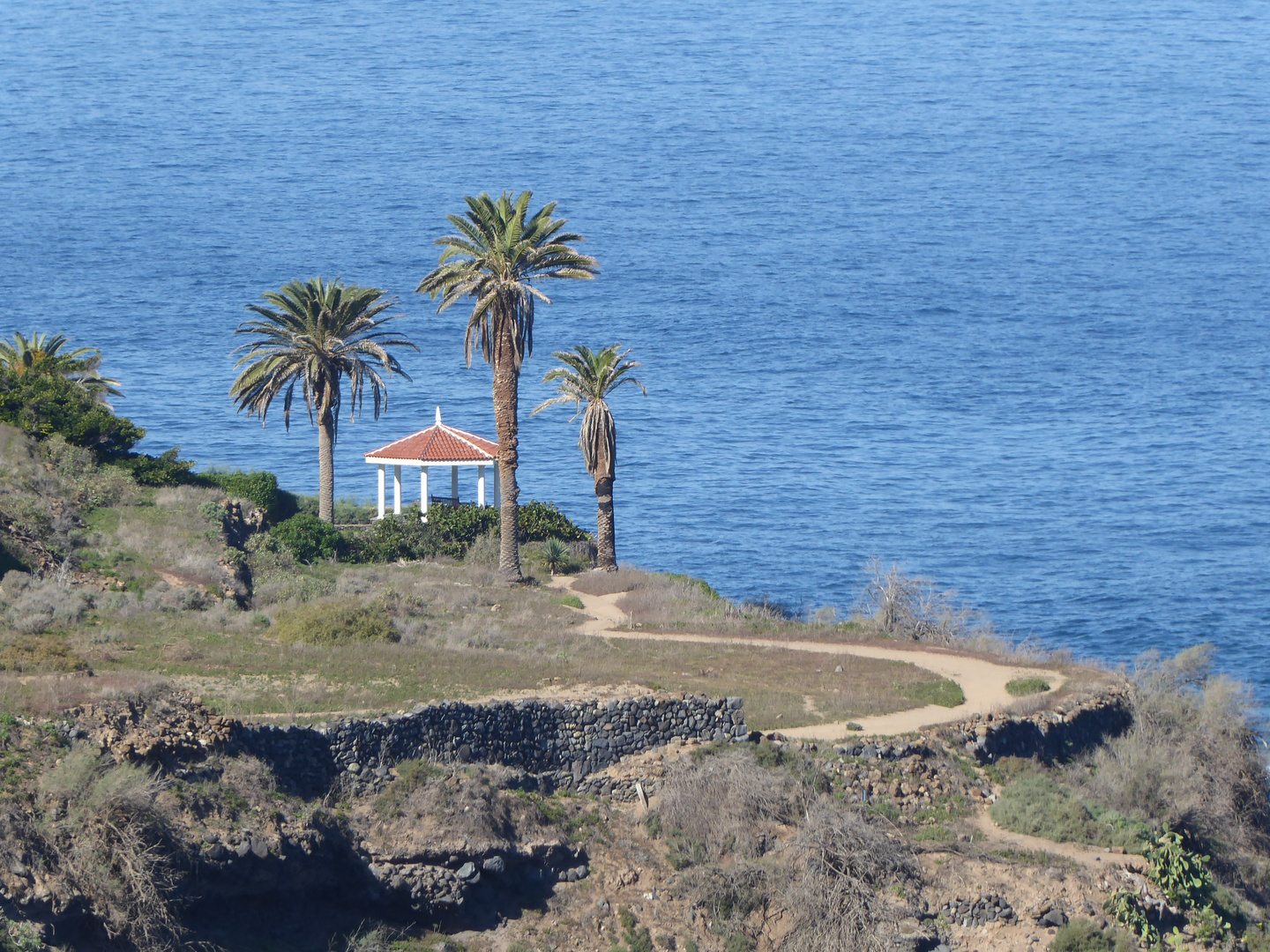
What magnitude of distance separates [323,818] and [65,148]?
583 ft

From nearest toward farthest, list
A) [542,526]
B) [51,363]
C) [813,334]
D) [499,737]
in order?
1. [499,737]
2. [51,363]
3. [542,526]
4. [813,334]

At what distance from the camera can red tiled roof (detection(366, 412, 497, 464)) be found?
61344mm

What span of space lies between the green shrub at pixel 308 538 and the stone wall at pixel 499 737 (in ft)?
66.7

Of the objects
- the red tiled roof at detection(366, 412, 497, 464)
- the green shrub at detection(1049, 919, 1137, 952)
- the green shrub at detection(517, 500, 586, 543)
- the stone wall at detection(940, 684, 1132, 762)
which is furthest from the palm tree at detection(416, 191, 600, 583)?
the green shrub at detection(1049, 919, 1137, 952)

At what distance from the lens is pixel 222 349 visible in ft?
405

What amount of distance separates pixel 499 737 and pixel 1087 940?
40.1 feet

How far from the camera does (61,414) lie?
4897 cm

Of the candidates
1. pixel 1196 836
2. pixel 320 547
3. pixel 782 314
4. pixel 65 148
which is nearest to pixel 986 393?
pixel 782 314

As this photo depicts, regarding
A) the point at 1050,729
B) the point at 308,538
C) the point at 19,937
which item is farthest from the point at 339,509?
the point at 19,937

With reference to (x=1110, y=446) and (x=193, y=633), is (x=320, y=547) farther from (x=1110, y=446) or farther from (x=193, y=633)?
(x=1110, y=446)

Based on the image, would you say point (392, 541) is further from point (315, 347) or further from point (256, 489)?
point (315, 347)

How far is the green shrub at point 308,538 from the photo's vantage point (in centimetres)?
5119

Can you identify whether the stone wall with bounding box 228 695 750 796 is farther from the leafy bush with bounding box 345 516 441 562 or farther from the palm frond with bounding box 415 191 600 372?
the leafy bush with bounding box 345 516 441 562

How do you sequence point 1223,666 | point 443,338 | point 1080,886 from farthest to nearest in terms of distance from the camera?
point 443,338
point 1223,666
point 1080,886
